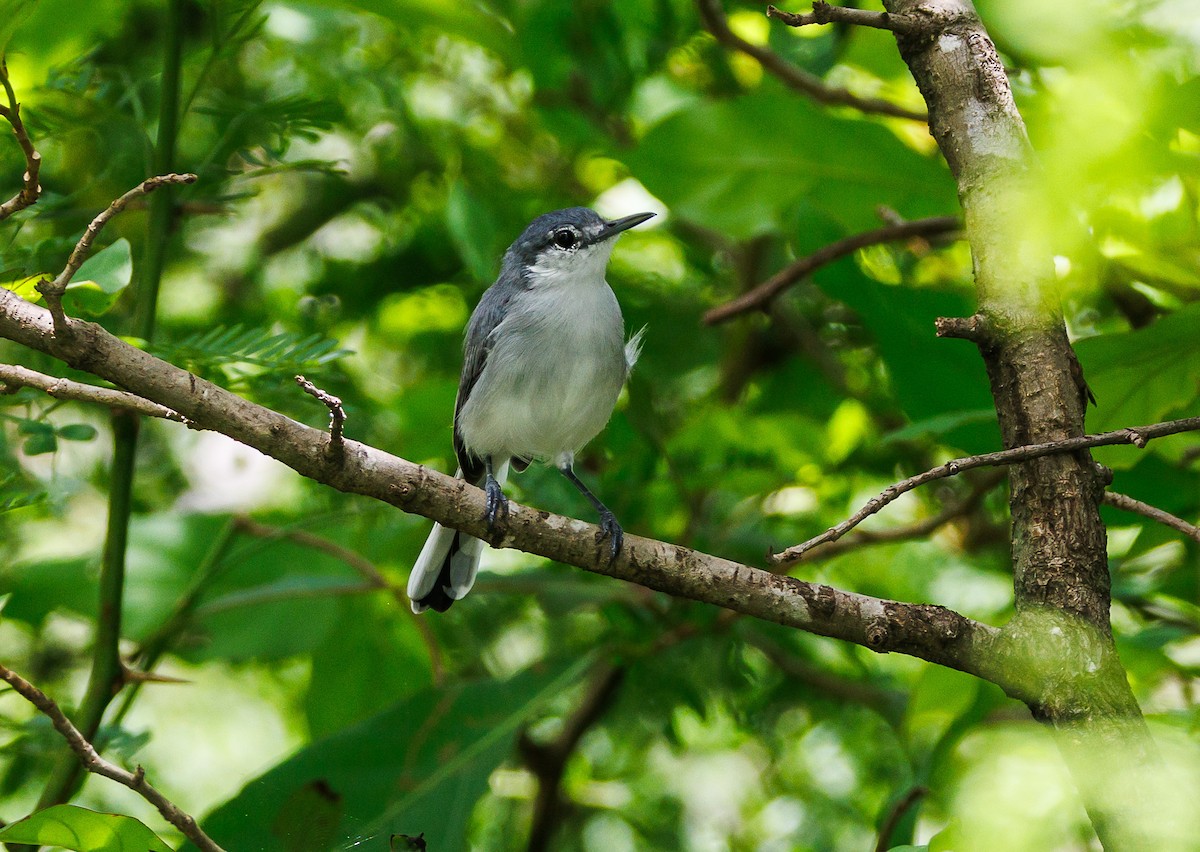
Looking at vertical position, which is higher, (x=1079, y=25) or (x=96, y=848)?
(x=1079, y=25)

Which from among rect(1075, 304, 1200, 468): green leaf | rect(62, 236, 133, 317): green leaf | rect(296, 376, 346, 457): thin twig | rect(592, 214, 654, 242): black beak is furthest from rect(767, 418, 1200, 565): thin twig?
rect(592, 214, 654, 242): black beak

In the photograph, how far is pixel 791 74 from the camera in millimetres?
2982

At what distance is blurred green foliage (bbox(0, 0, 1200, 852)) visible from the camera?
183cm

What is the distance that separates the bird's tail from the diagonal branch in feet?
4.34

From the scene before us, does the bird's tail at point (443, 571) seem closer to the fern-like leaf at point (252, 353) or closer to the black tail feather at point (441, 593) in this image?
the black tail feather at point (441, 593)

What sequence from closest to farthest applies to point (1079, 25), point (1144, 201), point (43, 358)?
1. point (1079, 25)
2. point (1144, 201)
3. point (43, 358)

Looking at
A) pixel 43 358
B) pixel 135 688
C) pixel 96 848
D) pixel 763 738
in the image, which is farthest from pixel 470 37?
pixel 763 738

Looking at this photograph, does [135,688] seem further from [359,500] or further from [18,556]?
[18,556]

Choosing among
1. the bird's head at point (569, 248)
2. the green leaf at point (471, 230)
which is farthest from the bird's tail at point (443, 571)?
the bird's head at point (569, 248)

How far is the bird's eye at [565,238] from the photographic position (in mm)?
Answer: 3344

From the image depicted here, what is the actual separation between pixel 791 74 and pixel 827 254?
0.89 metres

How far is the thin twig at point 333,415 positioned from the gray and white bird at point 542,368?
1.50 meters

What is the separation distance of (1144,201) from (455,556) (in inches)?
76.2

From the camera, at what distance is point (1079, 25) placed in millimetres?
892
